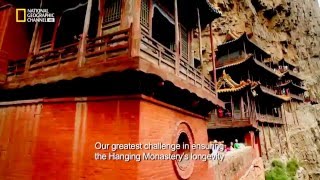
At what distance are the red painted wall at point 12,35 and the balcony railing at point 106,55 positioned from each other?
108 centimetres

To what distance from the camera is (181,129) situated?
7.12m

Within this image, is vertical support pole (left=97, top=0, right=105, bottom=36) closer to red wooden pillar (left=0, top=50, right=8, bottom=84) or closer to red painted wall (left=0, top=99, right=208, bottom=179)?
red painted wall (left=0, top=99, right=208, bottom=179)

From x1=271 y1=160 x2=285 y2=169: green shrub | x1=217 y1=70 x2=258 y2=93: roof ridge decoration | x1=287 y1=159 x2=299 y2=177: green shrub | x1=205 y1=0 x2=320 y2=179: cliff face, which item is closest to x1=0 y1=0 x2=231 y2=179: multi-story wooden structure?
x1=217 y1=70 x2=258 y2=93: roof ridge decoration

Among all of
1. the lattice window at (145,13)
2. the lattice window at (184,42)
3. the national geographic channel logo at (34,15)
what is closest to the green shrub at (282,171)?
the lattice window at (184,42)

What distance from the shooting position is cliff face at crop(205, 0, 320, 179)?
2992 centimetres

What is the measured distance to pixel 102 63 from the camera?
5410 millimetres

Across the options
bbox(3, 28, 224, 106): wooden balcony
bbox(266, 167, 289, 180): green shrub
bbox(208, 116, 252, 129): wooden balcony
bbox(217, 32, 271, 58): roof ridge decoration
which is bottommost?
bbox(266, 167, 289, 180): green shrub

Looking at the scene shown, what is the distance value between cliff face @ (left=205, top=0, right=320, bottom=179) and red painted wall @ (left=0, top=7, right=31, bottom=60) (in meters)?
22.0

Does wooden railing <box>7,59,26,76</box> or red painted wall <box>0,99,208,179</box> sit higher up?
wooden railing <box>7,59,26,76</box>

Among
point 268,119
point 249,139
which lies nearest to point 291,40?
point 268,119

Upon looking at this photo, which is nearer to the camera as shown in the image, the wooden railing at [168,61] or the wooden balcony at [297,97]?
the wooden railing at [168,61]

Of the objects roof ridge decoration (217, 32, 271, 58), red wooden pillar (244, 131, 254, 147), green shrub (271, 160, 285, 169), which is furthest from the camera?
roof ridge decoration (217, 32, 271, 58)

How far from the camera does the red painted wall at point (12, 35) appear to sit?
8.57 m

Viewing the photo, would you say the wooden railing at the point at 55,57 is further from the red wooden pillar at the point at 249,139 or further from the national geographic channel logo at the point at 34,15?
the red wooden pillar at the point at 249,139
